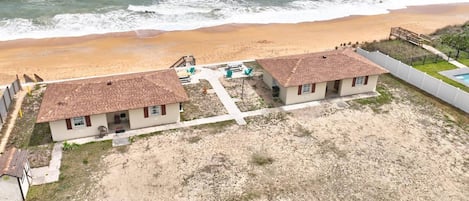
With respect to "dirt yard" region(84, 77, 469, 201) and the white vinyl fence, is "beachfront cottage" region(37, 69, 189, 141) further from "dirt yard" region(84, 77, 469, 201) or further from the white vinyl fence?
the white vinyl fence

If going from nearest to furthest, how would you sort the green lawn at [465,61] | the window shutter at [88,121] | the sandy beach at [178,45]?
the window shutter at [88,121]
the green lawn at [465,61]
the sandy beach at [178,45]

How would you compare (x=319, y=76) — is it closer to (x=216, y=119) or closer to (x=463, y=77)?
(x=216, y=119)

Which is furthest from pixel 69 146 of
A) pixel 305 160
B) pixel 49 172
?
pixel 305 160

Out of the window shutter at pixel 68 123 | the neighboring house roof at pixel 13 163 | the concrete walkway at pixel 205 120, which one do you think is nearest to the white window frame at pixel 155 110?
the concrete walkway at pixel 205 120

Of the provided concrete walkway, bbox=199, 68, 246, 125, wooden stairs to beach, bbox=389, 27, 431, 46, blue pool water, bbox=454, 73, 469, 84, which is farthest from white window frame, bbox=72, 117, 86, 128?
wooden stairs to beach, bbox=389, 27, 431, 46

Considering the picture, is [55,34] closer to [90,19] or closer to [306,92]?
[90,19]

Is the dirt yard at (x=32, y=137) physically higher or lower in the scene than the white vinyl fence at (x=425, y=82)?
lower

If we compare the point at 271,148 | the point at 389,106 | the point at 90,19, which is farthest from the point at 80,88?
the point at 90,19

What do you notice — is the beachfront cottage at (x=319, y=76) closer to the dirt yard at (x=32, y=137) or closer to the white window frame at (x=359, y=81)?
the white window frame at (x=359, y=81)
